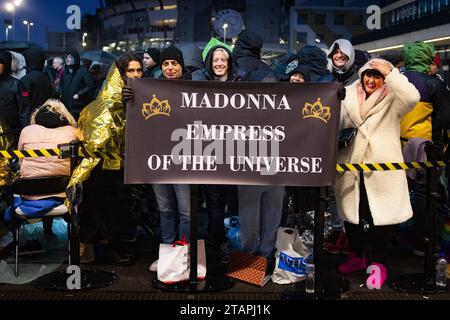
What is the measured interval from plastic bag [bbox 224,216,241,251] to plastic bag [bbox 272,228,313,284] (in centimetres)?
102

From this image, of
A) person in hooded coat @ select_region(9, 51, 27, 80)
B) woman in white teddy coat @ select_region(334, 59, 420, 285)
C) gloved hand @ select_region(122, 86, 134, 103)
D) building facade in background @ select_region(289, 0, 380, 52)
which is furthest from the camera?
building facade in background @ select_region(289, 0, 380, 52)

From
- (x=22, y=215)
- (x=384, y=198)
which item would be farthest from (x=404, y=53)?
(x=22, y=215)

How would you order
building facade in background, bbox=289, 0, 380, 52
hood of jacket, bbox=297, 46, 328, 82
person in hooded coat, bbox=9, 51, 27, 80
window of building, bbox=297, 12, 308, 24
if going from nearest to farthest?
hood of jacket, bbox=297, 46, 328, 82
person in hooded coat, bbox=9, 51, 27, 80
building facade in background, bbox=289, 0, 380, 52
window of building, bbox=297, 12, 308, 24

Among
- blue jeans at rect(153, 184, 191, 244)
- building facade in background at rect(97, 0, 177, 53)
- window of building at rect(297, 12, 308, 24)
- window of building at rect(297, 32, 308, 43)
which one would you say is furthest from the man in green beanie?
building facade in background at rect(97, 0, 177, 53)

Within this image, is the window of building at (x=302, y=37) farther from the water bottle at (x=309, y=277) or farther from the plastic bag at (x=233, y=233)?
the water bottle at (x=309, y=277)

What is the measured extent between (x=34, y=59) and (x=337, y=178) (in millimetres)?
5443

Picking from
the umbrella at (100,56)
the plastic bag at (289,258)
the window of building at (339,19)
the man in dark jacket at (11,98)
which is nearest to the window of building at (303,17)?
the window of building at (339,19)

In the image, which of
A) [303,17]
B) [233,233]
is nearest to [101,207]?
[233,233]

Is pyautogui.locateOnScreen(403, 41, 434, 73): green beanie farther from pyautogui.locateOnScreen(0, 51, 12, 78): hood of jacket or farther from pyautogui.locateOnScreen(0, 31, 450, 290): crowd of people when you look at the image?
pyautogui.locateOnScreen(0, 51, 12, 78): hood of jacket

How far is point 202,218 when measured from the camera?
24.1 ft

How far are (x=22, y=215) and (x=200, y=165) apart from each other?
1736 millimetres

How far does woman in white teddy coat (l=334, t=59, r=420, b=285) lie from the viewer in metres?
4.67

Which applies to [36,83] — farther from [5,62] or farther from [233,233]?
[233,233]

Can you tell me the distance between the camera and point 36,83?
312 inches
